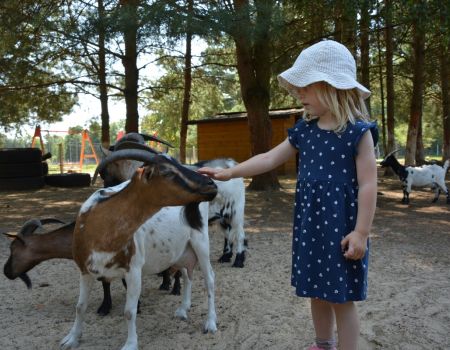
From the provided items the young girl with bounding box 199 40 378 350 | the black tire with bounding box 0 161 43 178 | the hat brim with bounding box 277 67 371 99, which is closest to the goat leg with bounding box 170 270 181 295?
the young girl with bounding box 199 40 378 350

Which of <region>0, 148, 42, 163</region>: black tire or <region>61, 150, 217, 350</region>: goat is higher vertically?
<region>0, 148, 42, 163</region>: black tire

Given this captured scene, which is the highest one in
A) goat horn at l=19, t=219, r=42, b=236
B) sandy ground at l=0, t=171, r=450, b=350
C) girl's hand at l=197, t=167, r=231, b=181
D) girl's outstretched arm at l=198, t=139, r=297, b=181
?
girl's outstretched arm at l=198, t=139, r=297, b=181

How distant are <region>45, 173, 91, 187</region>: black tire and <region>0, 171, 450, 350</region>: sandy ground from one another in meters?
7.81

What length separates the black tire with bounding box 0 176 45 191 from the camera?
13.5 m

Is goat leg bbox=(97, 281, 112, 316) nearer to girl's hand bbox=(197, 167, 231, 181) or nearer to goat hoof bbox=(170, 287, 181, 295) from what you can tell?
goat hoof bbox=(170, 287, 181, 295)

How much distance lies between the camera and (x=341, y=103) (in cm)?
230

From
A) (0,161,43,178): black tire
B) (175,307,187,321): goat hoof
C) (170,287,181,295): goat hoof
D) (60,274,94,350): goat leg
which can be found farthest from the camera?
(0,161,43,178): black tire

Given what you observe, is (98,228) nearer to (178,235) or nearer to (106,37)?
(178,235)

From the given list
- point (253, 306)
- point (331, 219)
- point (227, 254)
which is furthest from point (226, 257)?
point (331, 219)

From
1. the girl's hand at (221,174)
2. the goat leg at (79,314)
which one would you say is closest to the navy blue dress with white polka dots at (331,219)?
the girl's hand at (221,174)

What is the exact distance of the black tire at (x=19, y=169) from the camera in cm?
1365

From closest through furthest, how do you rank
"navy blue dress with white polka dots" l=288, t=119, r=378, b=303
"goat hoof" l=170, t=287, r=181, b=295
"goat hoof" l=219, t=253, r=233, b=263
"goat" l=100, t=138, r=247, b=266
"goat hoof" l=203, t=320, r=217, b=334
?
1. "navy blue dress with white polka dots" l=288, t=119, r=378, b=303
2. "goat hoof" l=203, t=320, r=217, b=334
3. "goat hoof" l=170, t=287, r=181, b=295
4. "goat" l=100, t=138, r=247, b=266
5. "goat hoof" l=219, t=253, r=233, b=263

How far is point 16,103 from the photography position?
1453cm

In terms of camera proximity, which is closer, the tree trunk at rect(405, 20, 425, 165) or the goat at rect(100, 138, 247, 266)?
the goat at rect(100, 138, 247, 266)
